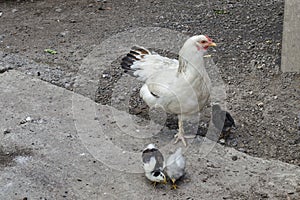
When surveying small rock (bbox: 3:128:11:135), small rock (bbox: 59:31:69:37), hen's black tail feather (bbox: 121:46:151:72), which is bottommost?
small rock (bbox: 59:31:69:37)

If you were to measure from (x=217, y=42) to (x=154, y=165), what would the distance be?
106 inches

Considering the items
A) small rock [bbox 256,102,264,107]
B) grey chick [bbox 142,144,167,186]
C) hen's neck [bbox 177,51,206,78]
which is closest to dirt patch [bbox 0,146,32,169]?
grey chick [bbox 142,144,167,186]

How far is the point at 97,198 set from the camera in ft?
12.3

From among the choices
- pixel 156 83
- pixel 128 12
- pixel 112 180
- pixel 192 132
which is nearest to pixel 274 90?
pixel 192 132

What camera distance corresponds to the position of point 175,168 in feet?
12.7

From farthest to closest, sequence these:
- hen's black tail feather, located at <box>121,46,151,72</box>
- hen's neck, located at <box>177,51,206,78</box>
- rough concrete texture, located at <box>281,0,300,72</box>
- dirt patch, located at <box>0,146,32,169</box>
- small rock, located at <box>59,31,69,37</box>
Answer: small rock, located at <box>59,31,69,37</box> < rough concrete texture, located at <box>281,0,300,72</box> < hen's black tail feather, located at <box>121,46,151,72</box> < hen's neck, located at <box>177,51,206,78</box> < dirt patch, located at <box>0,146,32,169</box>

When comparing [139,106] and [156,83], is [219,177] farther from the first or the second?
[139,106]

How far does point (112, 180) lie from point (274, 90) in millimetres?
2065

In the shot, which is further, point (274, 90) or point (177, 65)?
point (274, 90)

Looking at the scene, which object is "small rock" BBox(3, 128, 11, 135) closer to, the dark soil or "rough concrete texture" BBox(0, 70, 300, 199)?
"rough concrete texture" BBox(0, 70, 300, 199)

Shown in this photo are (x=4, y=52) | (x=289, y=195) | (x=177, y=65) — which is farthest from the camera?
(x=4, y=52)

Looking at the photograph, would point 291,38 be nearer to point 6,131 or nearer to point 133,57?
point 133,57

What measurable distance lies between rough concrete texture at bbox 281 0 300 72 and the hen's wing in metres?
1.34

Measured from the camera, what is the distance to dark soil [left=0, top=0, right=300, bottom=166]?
185 inches
